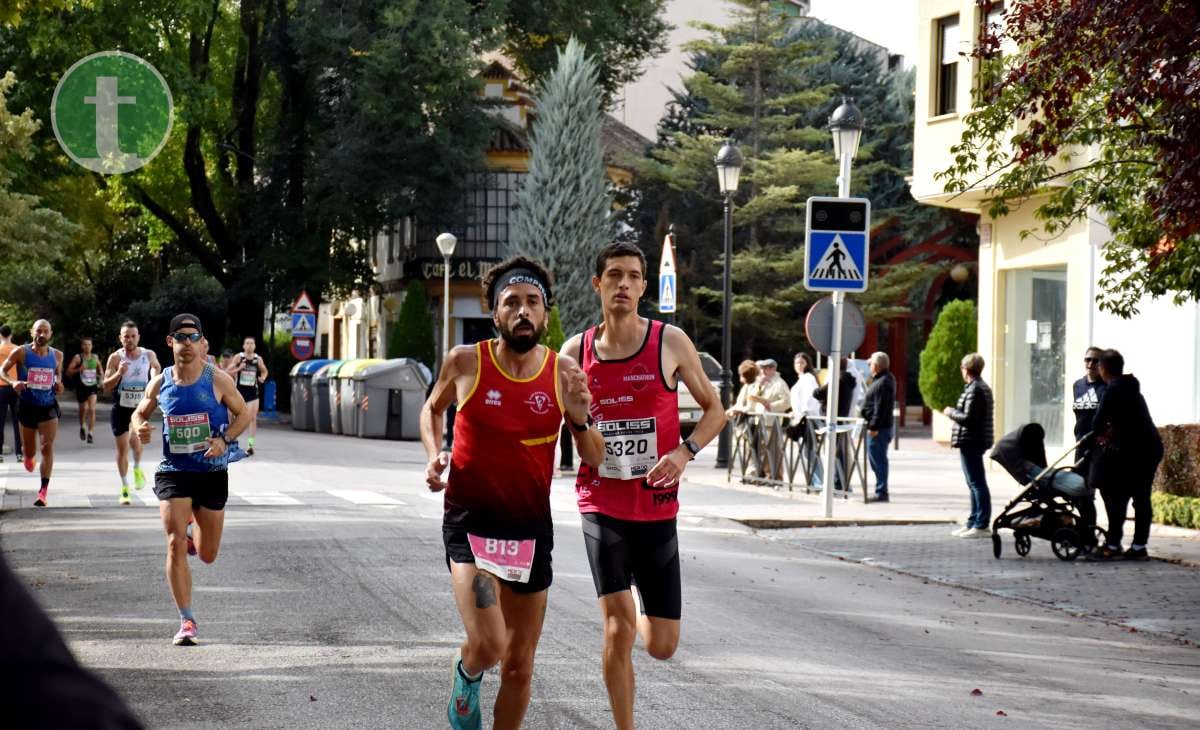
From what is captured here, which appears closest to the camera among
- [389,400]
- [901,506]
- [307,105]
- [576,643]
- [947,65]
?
[576,643]

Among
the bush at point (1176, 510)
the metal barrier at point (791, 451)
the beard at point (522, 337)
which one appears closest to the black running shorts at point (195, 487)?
the beard at point (522, 337)

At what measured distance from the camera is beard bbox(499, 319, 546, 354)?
5.71m

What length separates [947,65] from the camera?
27.2 m

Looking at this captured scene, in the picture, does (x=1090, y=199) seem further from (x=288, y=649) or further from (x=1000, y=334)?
(x=1000, y=334)

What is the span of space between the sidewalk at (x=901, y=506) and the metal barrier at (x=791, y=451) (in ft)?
0.69

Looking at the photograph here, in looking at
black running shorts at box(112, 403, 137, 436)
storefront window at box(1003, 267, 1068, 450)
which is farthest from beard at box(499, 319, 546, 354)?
A: storefront window at box(1003, 267, 1068, 450)

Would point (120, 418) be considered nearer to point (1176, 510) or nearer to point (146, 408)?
point (146, 408)

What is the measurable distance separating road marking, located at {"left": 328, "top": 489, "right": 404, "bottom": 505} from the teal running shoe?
1301 centimetres

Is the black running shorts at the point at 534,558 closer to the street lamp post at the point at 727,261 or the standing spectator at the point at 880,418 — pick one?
the standing spectator at the point at 880,418

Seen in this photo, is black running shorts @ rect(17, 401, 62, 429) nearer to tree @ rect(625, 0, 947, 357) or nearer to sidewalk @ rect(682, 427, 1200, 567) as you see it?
sidewalk @ rect(682, 427, 1200, 567)

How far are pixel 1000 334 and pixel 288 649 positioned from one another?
2004 centimetres

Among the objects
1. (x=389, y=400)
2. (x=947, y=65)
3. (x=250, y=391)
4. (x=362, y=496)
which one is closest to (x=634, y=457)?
(x=362, y=496)

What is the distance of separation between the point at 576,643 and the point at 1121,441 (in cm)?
732

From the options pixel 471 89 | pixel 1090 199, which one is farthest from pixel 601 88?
pixel 1090 199
